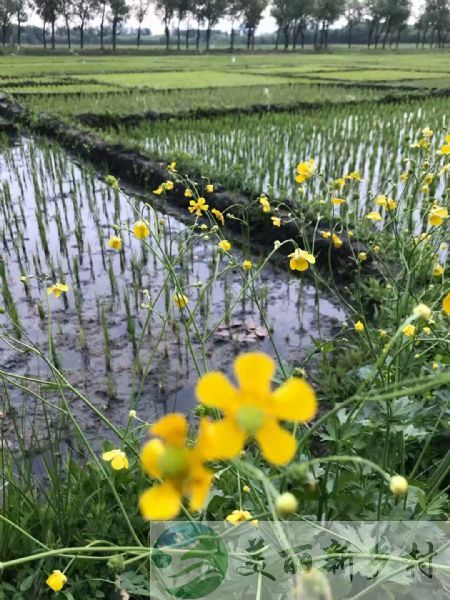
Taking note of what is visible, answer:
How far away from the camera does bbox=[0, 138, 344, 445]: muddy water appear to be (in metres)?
2.56

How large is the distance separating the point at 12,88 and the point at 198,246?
10.6m

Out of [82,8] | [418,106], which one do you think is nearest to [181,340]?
[418,106]

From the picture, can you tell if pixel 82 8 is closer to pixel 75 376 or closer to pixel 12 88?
pixel 12 88

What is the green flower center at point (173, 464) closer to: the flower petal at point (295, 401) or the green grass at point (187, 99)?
the flower petal at point (295, 401)

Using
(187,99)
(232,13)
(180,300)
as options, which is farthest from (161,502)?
(232,13)

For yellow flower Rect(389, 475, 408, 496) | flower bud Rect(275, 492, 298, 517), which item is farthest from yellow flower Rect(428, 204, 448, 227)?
flower bud Rect(275, 492, 298, 517)

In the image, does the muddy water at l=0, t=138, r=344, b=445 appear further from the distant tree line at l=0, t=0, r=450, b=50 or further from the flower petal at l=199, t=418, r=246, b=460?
the distant tree line at l=0, t=0, r=450, b=50

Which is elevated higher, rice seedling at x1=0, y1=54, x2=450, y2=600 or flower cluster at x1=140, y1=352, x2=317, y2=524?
flower cluster at x1=140, y1=352, x2=317, y2=524

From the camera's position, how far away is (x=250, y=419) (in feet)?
1.10

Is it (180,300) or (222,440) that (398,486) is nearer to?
(222,440)

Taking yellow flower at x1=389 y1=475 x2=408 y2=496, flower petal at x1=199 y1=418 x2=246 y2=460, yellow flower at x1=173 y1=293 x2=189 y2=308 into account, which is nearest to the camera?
flower petal at x1=199 y1=418 x2=246 y2=460

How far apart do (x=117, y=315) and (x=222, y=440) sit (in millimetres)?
3039

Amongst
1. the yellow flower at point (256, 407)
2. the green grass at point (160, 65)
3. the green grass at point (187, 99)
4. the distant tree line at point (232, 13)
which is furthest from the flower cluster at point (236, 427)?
the distant tree line at point (232, 13)

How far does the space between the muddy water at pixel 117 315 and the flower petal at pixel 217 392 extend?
1.54m
